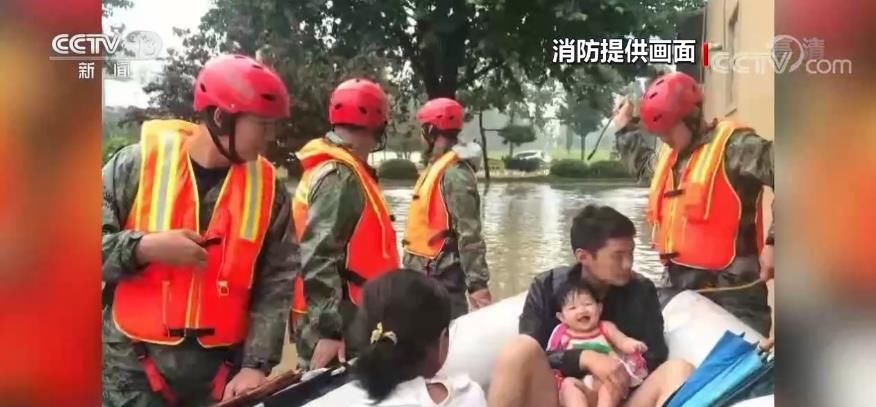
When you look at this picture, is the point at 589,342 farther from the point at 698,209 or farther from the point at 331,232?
the point at 331,232

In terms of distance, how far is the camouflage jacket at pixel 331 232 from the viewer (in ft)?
7.78

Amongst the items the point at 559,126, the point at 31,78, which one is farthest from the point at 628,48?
the point at 31,78

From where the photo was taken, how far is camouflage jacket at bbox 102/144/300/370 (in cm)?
237

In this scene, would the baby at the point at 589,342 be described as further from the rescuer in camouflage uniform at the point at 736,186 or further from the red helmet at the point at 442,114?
the red helmet at the point at 442,114

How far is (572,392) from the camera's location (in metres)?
2.35

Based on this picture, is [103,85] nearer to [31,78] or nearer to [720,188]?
[31,78]

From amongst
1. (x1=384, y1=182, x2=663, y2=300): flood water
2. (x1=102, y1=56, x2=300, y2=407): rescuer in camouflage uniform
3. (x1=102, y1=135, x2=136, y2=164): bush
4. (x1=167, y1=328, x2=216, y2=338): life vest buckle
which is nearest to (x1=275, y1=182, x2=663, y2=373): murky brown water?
(x1=384, y1=182, x2=663, y2=300): flood water

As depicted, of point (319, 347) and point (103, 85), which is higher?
point (103, 85)

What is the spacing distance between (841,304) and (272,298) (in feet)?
4.88

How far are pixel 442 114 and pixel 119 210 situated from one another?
2.88ft

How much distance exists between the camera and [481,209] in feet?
7.89

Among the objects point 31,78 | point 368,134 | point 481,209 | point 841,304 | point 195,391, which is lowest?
point 195,391

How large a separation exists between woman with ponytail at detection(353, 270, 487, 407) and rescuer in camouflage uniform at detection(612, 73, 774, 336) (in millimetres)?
596

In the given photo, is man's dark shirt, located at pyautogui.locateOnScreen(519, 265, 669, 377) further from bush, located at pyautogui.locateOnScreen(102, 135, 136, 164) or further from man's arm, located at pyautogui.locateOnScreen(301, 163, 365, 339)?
bush, located at pyautogui.locateOnScreen(102, 135, 136, 164)
